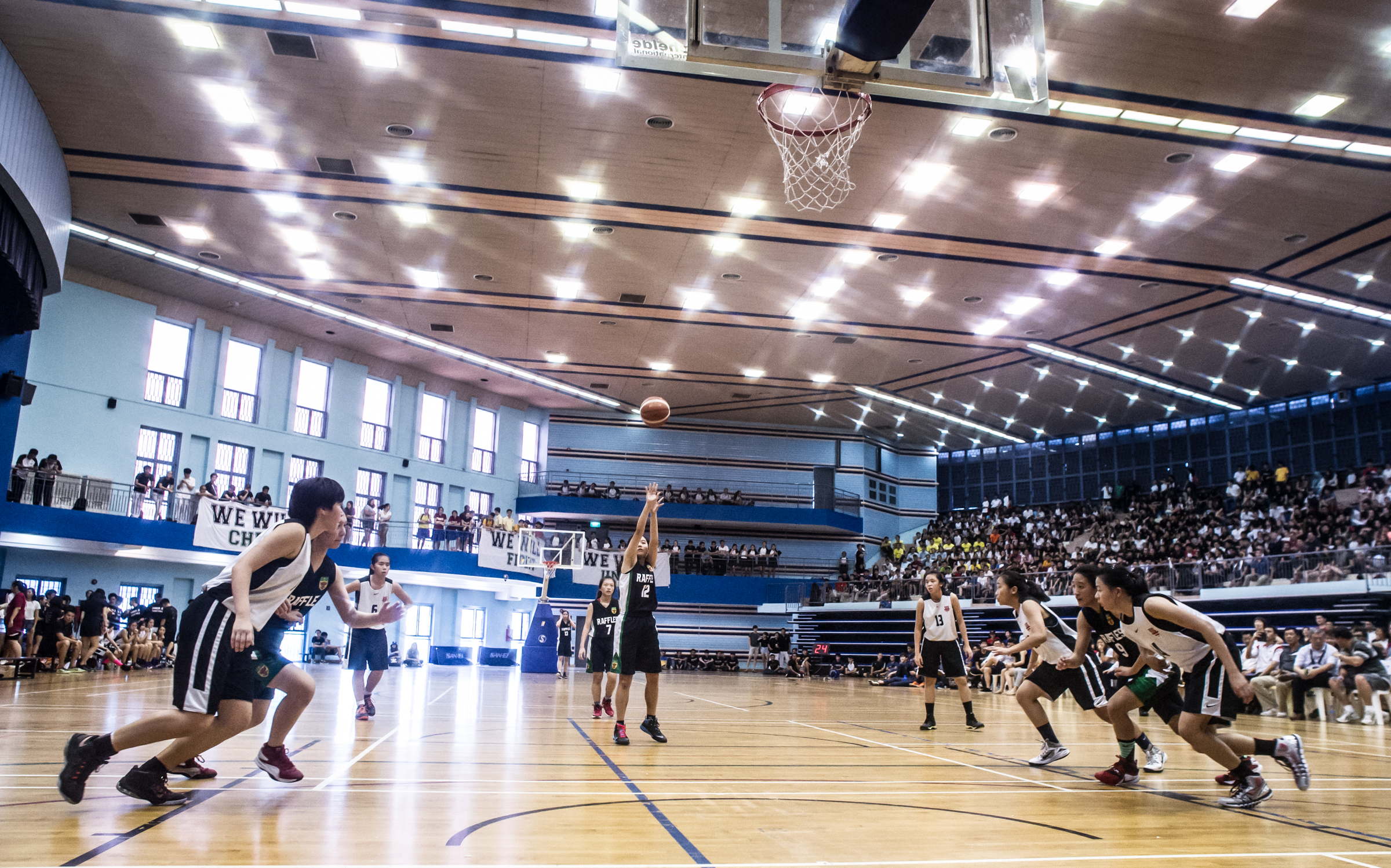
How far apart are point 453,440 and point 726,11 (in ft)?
83.5

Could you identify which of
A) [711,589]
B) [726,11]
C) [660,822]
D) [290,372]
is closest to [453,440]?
[290,372]

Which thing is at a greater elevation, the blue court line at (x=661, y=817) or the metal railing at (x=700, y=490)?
the metal railing at (x=700, y=490)

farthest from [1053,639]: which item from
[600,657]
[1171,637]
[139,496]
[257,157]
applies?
[139,496]

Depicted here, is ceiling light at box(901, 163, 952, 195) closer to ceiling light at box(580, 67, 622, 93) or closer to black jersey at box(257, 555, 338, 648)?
ceiling light at box(580, 67, 622, 93)

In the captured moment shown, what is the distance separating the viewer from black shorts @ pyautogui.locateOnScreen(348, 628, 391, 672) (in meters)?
9.34

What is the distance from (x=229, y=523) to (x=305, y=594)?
17.8 meters

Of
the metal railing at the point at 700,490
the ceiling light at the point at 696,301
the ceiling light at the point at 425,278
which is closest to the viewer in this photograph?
the ceiling light at the point at 425,278

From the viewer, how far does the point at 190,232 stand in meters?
19.4

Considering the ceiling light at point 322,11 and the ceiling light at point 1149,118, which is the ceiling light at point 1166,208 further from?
the ceiling light at point 322,11

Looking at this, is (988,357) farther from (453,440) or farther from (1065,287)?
(453,440)

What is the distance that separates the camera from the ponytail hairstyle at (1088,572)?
571 cm

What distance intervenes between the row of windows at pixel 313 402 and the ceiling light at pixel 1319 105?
24853 mm

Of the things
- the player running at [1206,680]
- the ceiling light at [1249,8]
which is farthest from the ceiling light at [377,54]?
the player running at [1206,680]

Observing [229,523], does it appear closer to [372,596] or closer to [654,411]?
[372,596]
